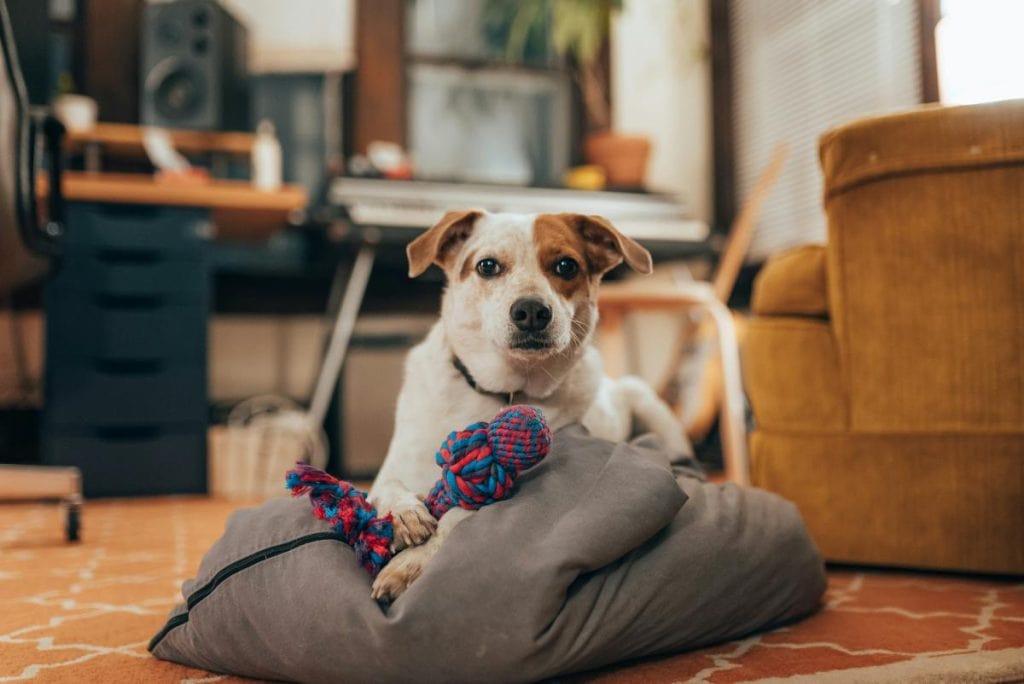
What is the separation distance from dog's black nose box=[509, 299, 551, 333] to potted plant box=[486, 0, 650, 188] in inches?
105

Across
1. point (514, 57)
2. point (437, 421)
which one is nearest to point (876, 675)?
point (437, 421)

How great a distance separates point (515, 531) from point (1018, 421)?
1.02m

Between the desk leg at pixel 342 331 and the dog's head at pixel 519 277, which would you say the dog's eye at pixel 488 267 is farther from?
the desk leg at pixel 342 331

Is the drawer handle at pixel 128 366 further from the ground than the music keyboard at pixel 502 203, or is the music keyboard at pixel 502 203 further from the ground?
the music keyboard at pixel 502 203

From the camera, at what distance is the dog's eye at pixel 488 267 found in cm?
140

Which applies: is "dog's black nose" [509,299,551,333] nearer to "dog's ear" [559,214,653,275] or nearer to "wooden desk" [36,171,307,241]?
"dog's ear" [559,214,653,275]

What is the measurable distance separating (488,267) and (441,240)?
0.11m

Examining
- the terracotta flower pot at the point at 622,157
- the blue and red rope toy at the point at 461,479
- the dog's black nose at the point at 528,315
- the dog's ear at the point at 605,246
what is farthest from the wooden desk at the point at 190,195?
the blue and red rope toy at the point at 461,479

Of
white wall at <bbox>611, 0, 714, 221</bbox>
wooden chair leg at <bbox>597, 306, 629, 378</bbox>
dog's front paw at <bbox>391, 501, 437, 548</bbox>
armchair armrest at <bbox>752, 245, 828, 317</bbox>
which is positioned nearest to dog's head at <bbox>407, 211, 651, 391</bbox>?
dog's front paw at <bbox>391, 501, 437, 548</bbox>

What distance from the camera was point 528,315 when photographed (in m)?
1.29

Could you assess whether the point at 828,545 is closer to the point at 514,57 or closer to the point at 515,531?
the point at 515,531

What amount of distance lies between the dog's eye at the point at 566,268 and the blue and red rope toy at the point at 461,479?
39cm

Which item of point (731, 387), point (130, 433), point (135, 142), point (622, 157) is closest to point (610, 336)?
point (731, 387)

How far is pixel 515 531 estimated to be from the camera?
1013 millimetres
